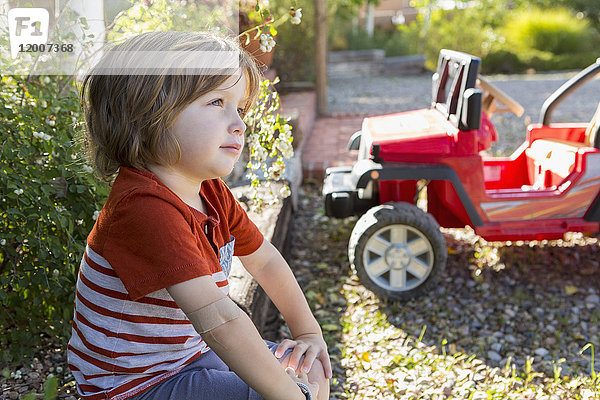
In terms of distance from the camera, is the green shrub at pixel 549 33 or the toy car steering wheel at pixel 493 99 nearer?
the toy car steering wheel at pixel 493 99

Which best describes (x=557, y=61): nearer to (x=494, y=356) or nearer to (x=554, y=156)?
(x=554, y=156)

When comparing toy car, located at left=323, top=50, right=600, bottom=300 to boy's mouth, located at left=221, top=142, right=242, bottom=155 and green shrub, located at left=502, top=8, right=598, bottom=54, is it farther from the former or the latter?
green shrub, located at left=502, top=8, right=598, bottom=54

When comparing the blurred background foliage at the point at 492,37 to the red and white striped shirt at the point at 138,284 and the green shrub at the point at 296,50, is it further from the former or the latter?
the red and white striped shirt at the point at 138,284

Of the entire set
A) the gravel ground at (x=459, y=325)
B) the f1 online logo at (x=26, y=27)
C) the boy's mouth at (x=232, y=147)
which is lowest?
the gravel ground at (x=459, y=325)

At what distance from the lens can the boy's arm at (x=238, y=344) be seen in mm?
1179

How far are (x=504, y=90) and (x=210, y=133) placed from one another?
8.18m

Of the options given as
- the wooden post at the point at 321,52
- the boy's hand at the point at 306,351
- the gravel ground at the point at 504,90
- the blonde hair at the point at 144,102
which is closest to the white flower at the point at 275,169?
the boy's hand at the point at 306,351

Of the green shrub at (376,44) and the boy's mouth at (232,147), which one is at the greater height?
the boy's mouth at (232,147)

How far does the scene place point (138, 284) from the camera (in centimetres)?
117

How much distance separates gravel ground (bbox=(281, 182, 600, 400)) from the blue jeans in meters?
0.95

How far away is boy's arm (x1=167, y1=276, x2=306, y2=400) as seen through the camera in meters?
1.18

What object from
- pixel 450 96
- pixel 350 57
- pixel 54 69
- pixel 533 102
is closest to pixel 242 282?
pixel 54 69

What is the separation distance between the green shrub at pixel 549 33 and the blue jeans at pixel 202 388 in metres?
13.1

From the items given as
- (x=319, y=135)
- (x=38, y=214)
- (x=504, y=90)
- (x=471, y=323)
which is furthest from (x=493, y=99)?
(x=504, y=90)
